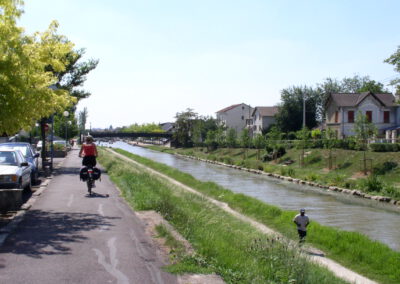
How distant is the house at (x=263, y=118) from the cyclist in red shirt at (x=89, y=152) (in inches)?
3101

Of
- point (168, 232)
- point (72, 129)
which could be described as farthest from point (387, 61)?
point (72, 129)

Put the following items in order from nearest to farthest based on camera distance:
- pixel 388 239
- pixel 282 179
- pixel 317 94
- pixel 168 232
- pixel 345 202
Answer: pixel 168 232 < pixel 388 239 < pixel 345 202 < pixel 282 179 < pixel 317 94

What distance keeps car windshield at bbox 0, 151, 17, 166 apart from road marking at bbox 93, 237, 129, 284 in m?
8.35

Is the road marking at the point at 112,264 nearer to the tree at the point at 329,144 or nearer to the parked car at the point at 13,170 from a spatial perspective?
the parked car at the point at 13,170

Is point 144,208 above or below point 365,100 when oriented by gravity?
below

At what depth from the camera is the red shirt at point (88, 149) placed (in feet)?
51.5

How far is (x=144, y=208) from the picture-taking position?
12734mm

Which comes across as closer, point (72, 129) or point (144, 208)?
point (144, 208)

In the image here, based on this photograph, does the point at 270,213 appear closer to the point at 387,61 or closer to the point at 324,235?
the point at 324,235

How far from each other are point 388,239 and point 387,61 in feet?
72.6

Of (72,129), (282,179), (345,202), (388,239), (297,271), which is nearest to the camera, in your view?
(297,271)

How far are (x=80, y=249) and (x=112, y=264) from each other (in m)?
1.12

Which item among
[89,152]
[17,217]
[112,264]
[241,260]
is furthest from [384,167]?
[112,264]

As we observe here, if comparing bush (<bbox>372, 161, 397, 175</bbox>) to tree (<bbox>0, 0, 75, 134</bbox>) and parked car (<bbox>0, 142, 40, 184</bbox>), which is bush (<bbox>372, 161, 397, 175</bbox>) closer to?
parked car (<bbox>0, 142, 40, 184</bbox>)
